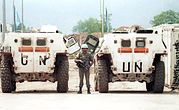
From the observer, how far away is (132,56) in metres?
19.2

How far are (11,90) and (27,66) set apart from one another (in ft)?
3.71

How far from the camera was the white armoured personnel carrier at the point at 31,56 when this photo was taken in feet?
62.4

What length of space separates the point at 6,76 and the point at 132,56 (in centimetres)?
439

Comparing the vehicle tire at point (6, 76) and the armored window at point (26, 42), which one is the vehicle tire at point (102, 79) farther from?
the vehicle tire at point (6, 76)

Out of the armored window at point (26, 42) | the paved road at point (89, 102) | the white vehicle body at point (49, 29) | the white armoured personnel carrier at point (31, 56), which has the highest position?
the white vehicle body at point (49, 29)

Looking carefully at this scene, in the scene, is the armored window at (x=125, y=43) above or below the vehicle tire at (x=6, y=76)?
above

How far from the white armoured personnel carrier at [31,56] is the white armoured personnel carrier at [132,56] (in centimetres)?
139

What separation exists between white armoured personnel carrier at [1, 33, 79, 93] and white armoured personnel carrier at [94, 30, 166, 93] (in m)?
1.39

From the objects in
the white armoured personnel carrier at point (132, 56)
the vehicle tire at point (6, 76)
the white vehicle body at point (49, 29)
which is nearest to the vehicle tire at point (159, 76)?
the white armoured personnel carrier at point (132, 56)

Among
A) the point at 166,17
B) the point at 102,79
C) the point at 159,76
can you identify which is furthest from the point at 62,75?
the point at 166,17

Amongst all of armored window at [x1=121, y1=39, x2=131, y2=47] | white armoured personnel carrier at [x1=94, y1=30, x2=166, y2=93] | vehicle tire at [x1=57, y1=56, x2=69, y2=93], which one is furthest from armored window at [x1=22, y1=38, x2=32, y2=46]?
armored window at [x1=121, y1=39, x2=131, y2=47]

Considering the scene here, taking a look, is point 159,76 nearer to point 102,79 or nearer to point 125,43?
point 125,43

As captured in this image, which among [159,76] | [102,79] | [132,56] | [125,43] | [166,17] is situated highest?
[166,17]

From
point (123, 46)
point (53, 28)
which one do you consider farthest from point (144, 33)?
point (53, 28)
